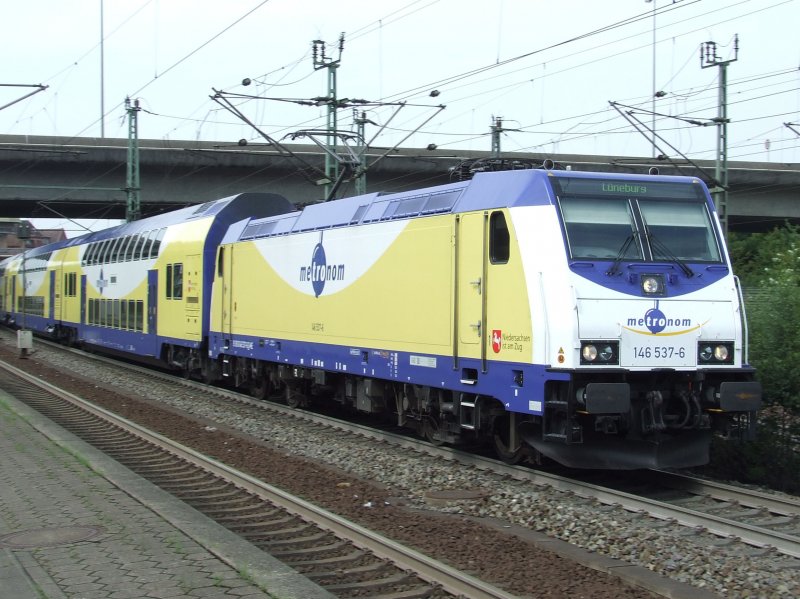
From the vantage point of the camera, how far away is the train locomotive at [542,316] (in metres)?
9.38

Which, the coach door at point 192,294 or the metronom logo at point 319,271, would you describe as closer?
the metronom logo at point 319,271

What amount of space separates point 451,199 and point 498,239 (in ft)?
4.07

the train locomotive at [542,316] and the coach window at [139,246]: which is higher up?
the coach window at [139,246]

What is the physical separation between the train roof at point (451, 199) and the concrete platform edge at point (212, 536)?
A: 4.79 metres

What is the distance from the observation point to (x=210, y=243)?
1984 cm

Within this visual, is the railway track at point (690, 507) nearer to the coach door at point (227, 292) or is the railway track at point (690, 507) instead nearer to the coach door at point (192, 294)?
the coach door at point (227, 292)

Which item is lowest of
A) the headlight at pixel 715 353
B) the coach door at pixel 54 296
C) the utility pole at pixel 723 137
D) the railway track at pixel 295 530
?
the railway track at pixel 295 530

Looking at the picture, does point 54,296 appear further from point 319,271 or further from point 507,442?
point 507,442

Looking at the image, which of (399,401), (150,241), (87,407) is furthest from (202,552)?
(150,241)

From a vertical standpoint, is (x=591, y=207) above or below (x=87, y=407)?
above

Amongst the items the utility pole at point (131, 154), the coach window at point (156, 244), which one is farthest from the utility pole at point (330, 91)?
the utility pole at point (131, 154)

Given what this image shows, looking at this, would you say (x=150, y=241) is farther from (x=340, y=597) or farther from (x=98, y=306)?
(x=340, y=597)

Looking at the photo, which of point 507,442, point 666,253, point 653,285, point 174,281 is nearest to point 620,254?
point 653,285

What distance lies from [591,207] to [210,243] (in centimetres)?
1164
